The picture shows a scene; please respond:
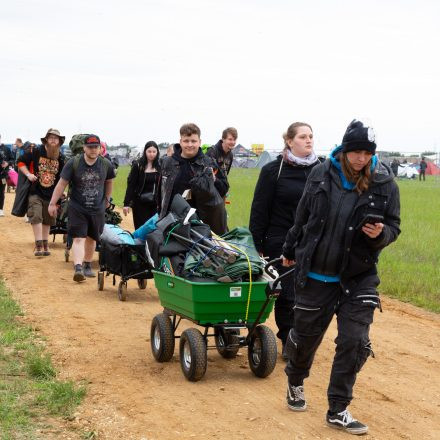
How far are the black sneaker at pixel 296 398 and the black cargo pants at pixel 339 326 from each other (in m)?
0.26

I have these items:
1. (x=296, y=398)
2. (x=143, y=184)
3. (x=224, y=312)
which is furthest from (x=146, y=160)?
(x=296, y=398)

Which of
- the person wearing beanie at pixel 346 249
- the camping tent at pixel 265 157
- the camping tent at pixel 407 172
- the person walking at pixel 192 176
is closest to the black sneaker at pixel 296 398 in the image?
the person wearing beanie at pixel 346 249

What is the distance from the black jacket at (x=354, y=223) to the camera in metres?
6.10

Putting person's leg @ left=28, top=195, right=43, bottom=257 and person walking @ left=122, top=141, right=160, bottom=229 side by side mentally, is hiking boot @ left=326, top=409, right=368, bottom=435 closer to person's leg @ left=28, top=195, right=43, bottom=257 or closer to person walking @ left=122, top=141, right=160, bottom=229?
person walking @ left=122, top=141, right=160, bottom=229

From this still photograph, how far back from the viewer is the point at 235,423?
21.2 feet

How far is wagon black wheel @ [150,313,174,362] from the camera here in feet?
26.7

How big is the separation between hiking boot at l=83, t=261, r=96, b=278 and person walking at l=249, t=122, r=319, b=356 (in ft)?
Result: 17.9

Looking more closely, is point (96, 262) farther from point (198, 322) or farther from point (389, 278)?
point (198, 322)

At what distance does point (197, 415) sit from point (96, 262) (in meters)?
8.50

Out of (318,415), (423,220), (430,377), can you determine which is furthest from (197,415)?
(423,220)

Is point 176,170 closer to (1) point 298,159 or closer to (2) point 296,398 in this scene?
(1) point 298,159

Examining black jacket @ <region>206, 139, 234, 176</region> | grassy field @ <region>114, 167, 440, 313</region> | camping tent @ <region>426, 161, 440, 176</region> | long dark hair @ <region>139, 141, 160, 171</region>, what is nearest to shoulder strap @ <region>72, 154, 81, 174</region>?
long dark hair @ <region>139, 141, 160, 171</region>

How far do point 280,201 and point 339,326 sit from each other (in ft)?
7.23

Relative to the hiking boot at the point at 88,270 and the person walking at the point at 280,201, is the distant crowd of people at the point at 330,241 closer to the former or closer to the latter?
the person walking at the point at 280,201
